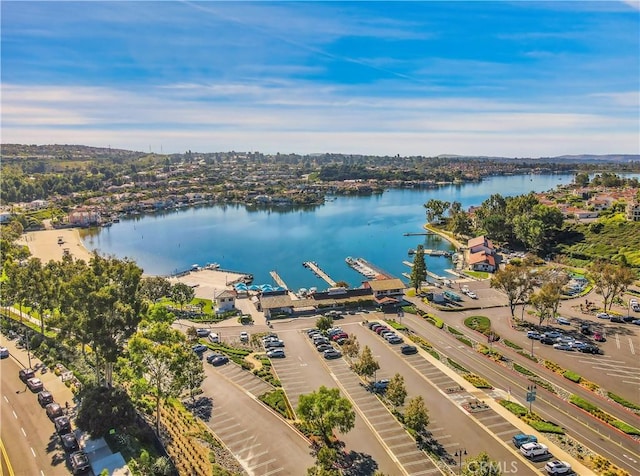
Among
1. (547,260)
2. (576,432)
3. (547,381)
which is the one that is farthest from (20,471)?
(547,260)

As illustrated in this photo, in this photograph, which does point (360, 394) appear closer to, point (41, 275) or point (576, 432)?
point (576, 432)

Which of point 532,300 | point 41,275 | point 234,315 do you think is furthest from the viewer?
point 234,315

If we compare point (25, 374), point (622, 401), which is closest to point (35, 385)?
point (25, 374)

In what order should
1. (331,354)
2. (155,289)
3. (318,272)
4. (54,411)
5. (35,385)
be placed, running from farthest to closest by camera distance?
(318,272)
(155,289)
(331,354)
(35,385)
(54,411)

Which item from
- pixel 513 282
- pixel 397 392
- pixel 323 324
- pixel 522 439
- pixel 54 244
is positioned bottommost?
pixel 54 244

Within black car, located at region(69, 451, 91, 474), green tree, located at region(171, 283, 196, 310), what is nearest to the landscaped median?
black car, located at region(69, 451, 91, 474)

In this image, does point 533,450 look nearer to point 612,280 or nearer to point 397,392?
point 397,392
